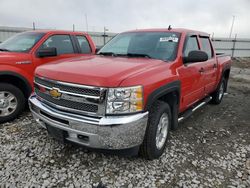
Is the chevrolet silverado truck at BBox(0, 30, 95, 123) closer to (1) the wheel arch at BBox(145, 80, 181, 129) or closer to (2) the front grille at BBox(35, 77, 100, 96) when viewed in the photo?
(2) the front grille at BBox(35, 77, 100, 96)

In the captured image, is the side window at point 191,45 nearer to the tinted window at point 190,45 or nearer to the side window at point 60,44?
the tinted window at point 190,45

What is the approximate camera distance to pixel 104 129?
7.36 ft

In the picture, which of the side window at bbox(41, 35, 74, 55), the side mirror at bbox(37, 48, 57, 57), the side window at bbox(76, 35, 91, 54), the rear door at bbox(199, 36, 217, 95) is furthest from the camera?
the side window at bbox(76, 35, 91, 54)

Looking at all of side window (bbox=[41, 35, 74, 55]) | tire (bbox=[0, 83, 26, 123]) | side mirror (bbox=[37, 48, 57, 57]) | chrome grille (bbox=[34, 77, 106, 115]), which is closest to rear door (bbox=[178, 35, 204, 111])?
chrome grille (bbox=[34, 77, 106, 115])

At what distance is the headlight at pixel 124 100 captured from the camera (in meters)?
2.25

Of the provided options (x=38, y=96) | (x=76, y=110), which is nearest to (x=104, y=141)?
(x=76, y=110)

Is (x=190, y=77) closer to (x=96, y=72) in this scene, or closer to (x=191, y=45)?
(x=191, y=45)

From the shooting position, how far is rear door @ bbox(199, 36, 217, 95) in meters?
4.38

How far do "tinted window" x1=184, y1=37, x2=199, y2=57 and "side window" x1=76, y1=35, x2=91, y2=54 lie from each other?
278 cm

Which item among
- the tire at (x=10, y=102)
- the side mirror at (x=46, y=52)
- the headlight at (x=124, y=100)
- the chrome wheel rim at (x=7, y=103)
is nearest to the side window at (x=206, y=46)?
the headlight at (x=124, y=100)

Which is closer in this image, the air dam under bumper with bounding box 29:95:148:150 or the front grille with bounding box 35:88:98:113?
the air dam under bumper with bounding box 29:95:148:150

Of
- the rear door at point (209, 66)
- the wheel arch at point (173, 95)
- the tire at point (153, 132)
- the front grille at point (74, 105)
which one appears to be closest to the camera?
the front grille at point (74, 105)

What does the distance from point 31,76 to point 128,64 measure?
8.16 ft

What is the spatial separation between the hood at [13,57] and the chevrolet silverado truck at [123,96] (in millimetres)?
1341
